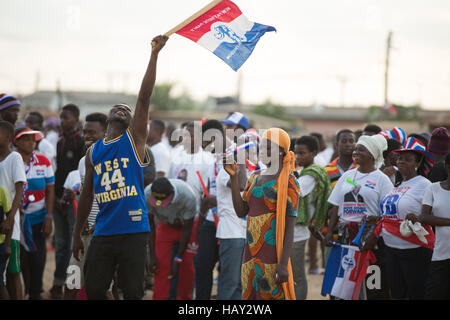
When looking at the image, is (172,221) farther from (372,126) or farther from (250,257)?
(372,126)

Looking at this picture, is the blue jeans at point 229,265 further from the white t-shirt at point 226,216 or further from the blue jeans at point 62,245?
the blue jeans at point 62,245

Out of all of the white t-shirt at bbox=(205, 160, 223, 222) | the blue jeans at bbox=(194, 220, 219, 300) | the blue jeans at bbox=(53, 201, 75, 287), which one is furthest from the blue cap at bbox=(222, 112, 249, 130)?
the blue jeans at bbox=(53, 201, 75, 287)

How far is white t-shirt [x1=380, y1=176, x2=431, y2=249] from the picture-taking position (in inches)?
239

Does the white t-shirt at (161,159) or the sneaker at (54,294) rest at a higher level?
the white t-shirt at (161,159)


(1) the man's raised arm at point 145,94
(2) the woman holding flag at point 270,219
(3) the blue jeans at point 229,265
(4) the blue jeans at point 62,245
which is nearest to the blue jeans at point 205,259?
(3) the blue jeans at point 229,265

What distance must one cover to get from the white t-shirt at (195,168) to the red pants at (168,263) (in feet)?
1.83

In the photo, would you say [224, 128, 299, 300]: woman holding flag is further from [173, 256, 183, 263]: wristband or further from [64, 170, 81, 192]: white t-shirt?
[64, 170, 81, 192]: white t-shirt

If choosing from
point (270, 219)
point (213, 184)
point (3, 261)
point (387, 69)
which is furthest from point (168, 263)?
point (387, 69)

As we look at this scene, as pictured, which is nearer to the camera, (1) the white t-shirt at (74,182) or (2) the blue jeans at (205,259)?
(2) the blue jeans at (205,259)

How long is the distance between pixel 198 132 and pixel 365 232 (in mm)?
2999

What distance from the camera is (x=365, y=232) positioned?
6.38 metres

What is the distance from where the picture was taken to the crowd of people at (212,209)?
16.1 feet

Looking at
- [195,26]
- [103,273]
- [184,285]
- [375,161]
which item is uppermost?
[195,26]
